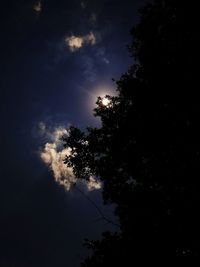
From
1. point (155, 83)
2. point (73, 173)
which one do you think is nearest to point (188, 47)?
point (155, 83)

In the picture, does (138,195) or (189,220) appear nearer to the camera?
(189,220)

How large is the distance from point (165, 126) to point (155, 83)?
1.82m

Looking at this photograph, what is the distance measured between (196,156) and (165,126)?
1.51 meters

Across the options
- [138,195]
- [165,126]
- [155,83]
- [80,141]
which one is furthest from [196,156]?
[80,141]

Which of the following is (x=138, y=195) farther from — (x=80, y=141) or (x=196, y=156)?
(x=80, y=141)

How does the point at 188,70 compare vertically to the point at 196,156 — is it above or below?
above

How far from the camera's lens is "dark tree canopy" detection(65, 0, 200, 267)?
10.5 metres

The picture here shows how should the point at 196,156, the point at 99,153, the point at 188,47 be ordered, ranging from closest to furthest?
the point at 196,156, the point at 188,47, the point at 99,153

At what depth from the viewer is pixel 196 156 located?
10805 mm

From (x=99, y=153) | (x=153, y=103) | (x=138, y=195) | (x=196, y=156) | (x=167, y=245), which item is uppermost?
(x=153, y=103)

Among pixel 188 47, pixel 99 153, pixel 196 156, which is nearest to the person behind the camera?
pixel 196 156

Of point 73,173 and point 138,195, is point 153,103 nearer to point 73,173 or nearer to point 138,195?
point 138,195

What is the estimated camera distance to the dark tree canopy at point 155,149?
34.3ft

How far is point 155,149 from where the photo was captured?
1162 centimetres
